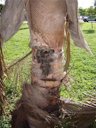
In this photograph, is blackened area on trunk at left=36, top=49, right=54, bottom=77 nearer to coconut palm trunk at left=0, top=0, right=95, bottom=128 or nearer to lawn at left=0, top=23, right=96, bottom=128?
coconut palm trunk at left=0, top=0, right=95, bottom=128

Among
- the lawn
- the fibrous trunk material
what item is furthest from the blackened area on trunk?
the lawn

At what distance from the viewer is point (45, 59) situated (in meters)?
2.58

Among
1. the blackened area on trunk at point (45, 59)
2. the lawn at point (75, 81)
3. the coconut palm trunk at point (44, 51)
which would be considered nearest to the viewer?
the coconut palm trunk at point (44, 51)

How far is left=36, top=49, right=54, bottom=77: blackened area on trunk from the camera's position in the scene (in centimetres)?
256

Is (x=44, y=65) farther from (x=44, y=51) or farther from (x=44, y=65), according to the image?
(x=44, y=51)

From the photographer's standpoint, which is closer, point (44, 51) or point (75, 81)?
point (44, 51)

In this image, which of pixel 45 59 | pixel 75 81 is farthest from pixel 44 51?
pixel 75 81

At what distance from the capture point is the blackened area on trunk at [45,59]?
8.41 ft

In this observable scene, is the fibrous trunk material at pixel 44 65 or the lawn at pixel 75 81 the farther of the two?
the lawn at pixel 75 81

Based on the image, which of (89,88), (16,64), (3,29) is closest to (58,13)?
(3,29)

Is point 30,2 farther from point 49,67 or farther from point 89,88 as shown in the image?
point 89,88

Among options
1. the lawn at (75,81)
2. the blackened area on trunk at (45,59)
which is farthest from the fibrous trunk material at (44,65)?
the lawn at (75,81)

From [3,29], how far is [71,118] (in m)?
0.92

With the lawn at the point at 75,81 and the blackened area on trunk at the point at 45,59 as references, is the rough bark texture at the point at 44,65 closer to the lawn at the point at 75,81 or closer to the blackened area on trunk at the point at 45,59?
the blackened area on trunk at the point at 45,59
